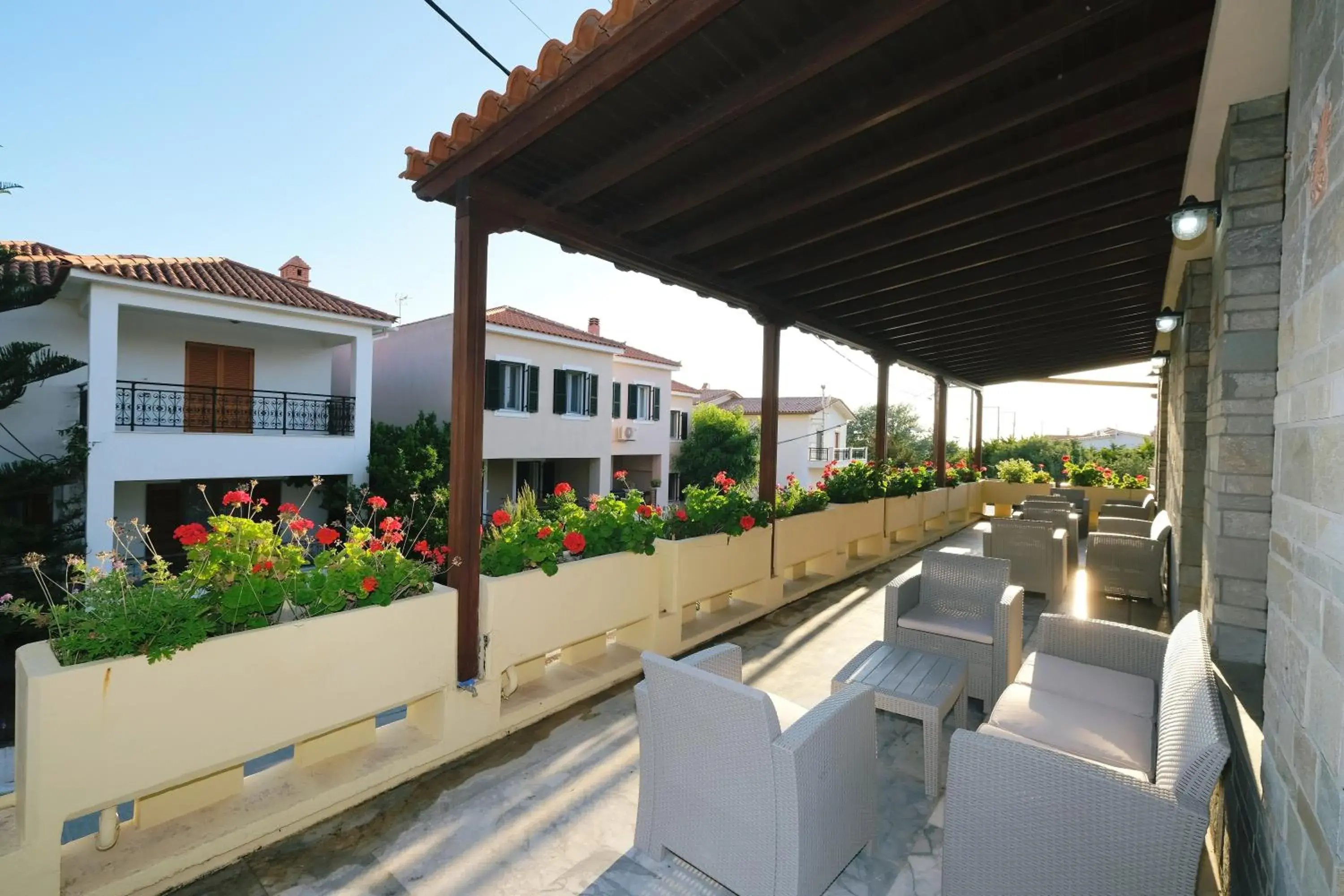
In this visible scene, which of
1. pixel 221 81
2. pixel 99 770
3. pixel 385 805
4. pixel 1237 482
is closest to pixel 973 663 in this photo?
pixel 1237 482

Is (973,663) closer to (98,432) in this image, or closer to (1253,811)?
(1253,811)

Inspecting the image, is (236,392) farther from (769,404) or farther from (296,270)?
(769,404)

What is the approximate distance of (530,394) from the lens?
45.1ft

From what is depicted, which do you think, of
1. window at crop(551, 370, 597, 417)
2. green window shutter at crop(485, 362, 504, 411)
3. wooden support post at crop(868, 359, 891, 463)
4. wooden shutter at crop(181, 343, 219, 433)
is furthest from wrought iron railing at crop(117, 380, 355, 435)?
wooden support post at crop(868, 359, 891, 463)

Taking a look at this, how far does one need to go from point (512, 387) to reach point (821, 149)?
1116cm

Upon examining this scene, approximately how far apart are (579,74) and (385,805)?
322cm

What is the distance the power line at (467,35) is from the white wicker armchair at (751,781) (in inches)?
171

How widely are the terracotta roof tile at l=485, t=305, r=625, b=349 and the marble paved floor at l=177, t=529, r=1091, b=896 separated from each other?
1062 cm

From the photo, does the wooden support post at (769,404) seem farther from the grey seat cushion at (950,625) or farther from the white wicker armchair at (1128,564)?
the white wicker armchair at (1128,564)

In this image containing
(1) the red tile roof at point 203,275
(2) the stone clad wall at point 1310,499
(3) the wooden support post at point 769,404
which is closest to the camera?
(2) the stone clad wall at point 1310,499

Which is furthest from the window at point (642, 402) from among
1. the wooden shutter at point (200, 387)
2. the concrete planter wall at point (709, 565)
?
the concrete planter wall at point (709, 565)

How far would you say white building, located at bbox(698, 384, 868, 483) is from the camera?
87.5ft

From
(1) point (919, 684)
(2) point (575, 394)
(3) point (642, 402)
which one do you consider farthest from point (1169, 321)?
(3) point (642, 402)

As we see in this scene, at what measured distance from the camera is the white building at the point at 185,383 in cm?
817
